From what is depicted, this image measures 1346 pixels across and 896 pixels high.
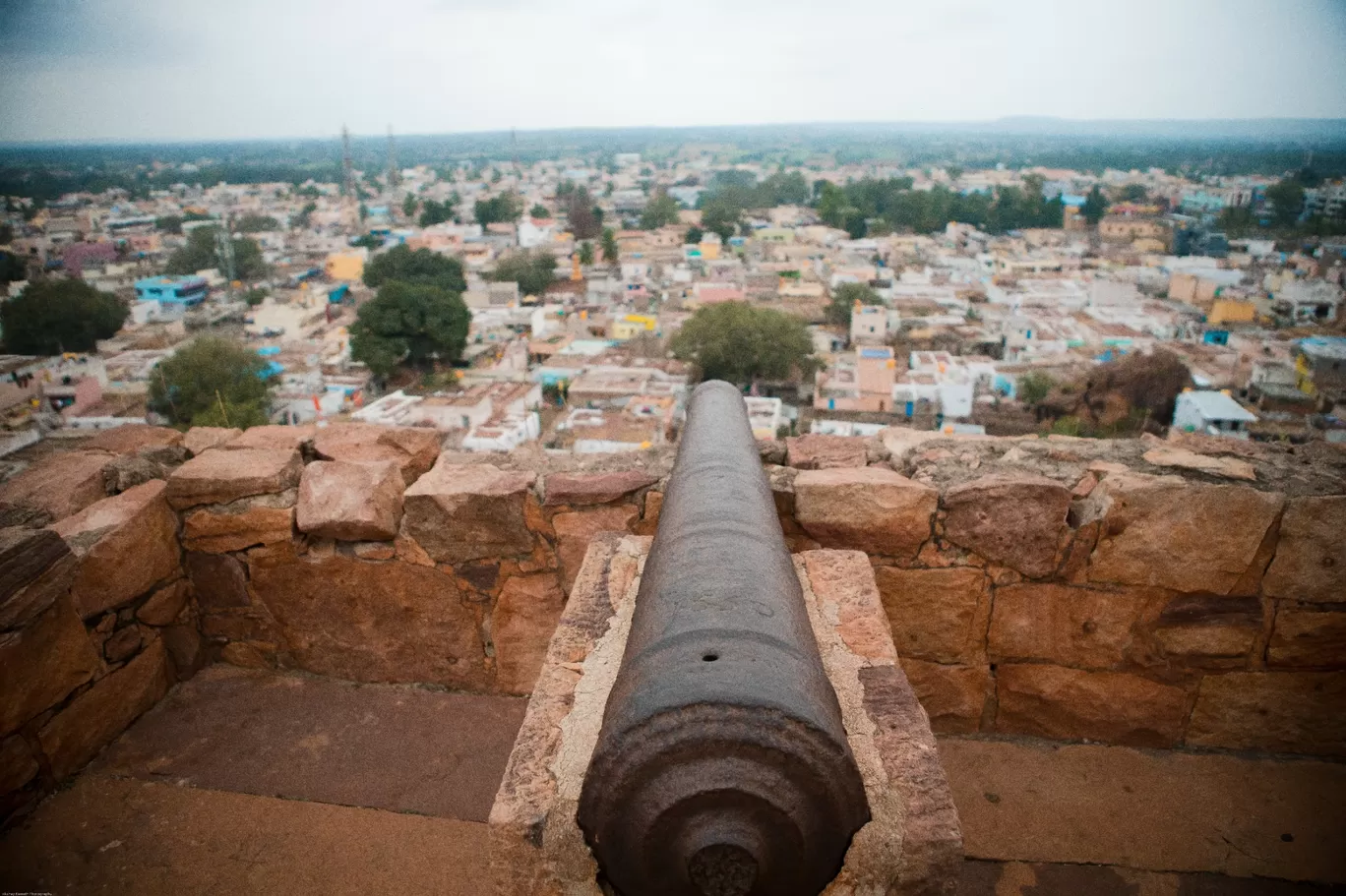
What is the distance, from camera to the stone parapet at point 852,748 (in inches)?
49.8

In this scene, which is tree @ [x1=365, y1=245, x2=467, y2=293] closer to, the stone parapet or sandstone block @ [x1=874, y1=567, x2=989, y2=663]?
sandstone block @ [x1=874, y1=567, x2=989, y2=663]

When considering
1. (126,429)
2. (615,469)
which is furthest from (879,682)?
(126,429)

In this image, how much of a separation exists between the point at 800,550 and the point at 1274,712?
1505 millimetres

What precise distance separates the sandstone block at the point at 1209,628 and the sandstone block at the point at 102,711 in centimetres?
313

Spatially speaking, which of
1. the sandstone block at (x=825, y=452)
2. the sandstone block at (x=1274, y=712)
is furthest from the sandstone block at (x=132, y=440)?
the sandstone block at (x=1274, y=712)

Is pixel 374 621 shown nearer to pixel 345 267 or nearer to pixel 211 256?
pixel 211 256

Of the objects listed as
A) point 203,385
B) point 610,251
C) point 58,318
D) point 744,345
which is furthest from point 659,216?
point 58,318

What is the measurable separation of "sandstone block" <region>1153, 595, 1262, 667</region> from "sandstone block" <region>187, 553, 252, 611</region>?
291 cm

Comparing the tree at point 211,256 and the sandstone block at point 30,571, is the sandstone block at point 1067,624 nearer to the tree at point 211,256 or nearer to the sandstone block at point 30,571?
the sandstone block at point 30,571

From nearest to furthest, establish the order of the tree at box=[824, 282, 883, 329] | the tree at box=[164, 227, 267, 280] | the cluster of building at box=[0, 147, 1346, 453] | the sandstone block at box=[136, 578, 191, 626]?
1. the sandstone block at box=[136, 578, 191, 626]
2. the cluster of building at box=[0, 147, 1346, 453]
3. the tree at box=[824, 282, 883, 329]
4. the tree at box=[164, 227, 267, 280]

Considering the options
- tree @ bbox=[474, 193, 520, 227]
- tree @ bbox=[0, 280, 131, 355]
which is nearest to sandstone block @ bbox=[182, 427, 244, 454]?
tree @ bbox=[0, 280, 131, 355]

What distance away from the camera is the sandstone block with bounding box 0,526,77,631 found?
2.02 meters

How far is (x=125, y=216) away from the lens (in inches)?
1922

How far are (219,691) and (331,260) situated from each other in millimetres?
52105
